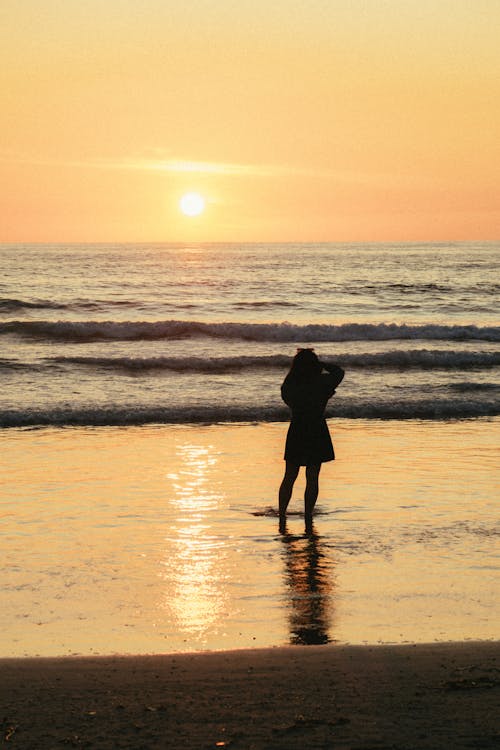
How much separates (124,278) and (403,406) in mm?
39530

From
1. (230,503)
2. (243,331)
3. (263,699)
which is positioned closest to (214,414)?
(230,503)

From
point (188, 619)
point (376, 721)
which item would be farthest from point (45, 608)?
point (376, 721)

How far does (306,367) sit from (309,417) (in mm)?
431

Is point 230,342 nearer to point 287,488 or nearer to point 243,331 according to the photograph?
point 243,331

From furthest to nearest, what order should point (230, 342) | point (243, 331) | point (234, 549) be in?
point (243, 331) → point (230, 342) → point (234, 549)

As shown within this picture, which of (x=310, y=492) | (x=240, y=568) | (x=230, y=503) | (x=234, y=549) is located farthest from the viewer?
(x=230, y=503)

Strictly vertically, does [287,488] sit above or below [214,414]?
above

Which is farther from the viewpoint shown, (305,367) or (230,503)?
(230,503)

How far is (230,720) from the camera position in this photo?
14.3 ft

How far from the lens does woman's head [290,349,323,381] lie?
8664 mm

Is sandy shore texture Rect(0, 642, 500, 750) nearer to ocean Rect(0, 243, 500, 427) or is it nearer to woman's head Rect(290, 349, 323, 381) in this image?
woman's head Rect(290, 349, 323, 381)

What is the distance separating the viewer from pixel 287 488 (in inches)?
344

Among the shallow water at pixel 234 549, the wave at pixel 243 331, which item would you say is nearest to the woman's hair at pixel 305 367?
the shallow water at pixel 234 549

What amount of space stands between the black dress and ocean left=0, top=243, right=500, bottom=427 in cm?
709
